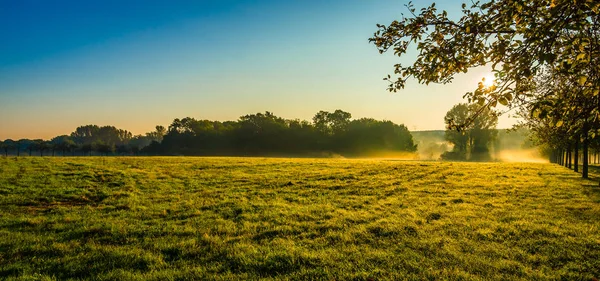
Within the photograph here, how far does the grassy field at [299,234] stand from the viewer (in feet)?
25.7

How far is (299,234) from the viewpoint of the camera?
11203 millimetres

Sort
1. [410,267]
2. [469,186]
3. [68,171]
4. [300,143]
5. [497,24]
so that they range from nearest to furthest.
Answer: [497,24] < [410,267] < [469,186] < [68,171] < [300,143]

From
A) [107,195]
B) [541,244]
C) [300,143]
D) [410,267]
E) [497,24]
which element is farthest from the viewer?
[300,143]

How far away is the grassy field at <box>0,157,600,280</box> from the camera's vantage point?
7844 mm

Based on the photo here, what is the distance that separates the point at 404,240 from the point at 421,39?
6347mm

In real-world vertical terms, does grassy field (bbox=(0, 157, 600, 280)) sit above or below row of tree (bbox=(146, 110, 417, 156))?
below

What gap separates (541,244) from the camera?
9961mm

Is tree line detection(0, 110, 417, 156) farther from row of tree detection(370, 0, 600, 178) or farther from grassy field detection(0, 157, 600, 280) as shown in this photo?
row of tree detection(370, 0, 600, 178)

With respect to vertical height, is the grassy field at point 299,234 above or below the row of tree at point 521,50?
below

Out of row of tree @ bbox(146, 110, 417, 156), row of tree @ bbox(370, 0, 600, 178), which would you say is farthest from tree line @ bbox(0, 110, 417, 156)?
row of tree @ bbox(370, 0, 600, 178)

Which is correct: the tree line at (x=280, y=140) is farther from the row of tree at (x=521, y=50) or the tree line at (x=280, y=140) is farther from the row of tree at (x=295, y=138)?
the row of tree at (x=521, y=50)

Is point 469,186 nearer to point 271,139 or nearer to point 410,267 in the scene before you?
point 410,267

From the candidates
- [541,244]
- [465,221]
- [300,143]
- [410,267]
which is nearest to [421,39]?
[410,267]

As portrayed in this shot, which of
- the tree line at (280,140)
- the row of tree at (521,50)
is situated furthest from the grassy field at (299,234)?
the tree line at (280,140)
